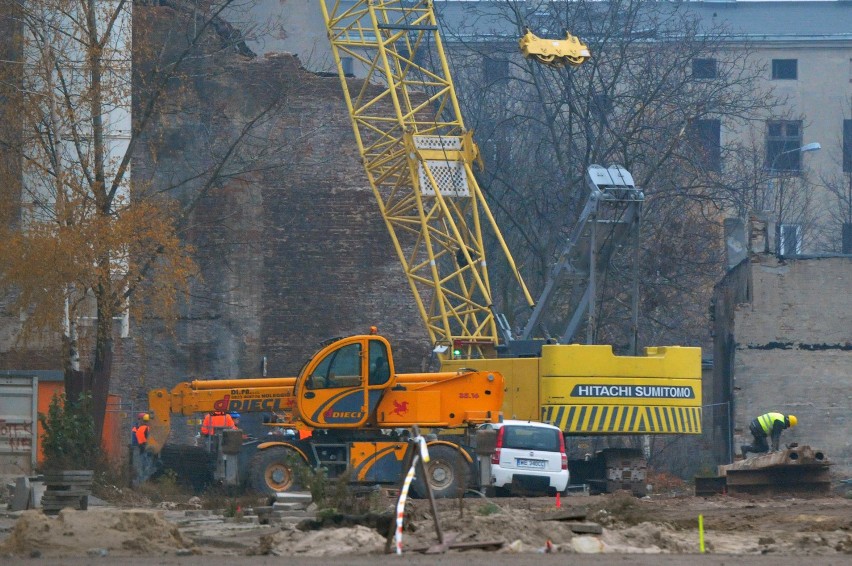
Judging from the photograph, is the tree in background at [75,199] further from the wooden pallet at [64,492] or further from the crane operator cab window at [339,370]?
the wooden pallet at [64,492]

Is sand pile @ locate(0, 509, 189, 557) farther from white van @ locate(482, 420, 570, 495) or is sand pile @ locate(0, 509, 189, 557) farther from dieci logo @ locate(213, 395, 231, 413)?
white van @ locate(482, 420, 570, 495)

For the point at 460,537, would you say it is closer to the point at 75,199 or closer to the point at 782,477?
the point at 782,477

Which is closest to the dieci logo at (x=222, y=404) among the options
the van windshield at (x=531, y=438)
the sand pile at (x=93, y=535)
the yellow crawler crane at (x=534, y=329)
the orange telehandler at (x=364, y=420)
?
the orange telehandler at (x=364, y=420)

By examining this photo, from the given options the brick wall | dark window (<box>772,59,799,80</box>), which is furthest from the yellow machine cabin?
dark window (<box>772,59,799,80</box>)

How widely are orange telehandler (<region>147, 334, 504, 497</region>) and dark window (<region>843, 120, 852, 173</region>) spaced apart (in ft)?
143

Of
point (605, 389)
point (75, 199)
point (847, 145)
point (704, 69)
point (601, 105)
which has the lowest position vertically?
point (605, 389)

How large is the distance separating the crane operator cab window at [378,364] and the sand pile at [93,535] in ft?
25.5

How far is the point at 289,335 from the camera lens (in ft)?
120

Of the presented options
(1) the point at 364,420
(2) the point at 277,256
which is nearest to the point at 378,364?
(1) the point at 364,420

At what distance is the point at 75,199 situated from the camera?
23.6 m

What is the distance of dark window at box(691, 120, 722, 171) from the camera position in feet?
122

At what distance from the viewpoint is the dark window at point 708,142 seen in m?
37.3

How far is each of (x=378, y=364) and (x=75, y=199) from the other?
6447 millimetres

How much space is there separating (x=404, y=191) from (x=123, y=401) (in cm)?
883
